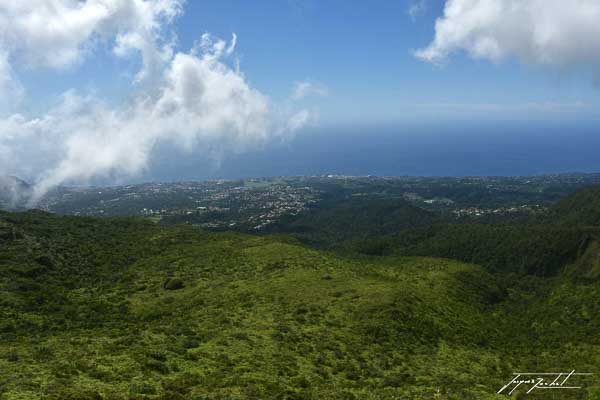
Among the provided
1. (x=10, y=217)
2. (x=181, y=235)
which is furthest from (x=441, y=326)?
(x=10, y=217)

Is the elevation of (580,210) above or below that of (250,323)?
below

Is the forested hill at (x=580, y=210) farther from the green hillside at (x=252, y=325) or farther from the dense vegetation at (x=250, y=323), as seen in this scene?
the green hillside at (x=252, y=325)

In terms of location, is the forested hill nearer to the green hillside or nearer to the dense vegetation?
the dense vegetation

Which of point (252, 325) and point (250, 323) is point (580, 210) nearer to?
point (250, 323)

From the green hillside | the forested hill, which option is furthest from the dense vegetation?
the forested hill

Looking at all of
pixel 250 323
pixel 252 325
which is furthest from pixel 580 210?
pixel 252 325

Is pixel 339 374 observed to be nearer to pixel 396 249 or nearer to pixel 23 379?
pixel 23 379

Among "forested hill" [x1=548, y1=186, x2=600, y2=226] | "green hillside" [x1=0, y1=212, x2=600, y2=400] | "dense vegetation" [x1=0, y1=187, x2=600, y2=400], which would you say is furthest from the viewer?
"forested hill" [x1=548, y1=186, x2=600, y2=226]
